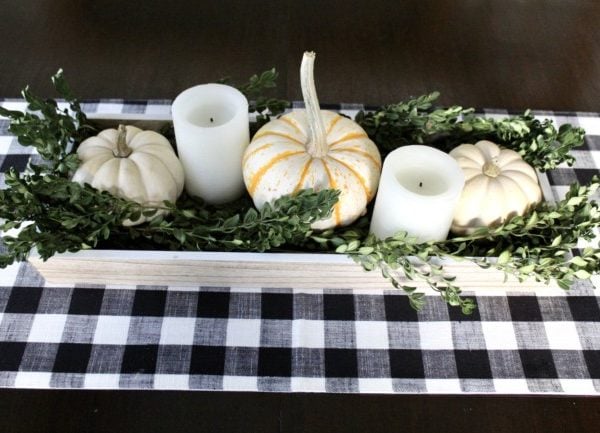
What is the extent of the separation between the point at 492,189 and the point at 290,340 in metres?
0.33

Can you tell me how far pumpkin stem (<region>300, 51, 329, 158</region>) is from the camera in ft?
2.07

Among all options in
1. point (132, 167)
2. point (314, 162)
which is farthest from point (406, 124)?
point (132, 167)

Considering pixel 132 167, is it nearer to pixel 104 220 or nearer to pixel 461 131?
pixel 104 220

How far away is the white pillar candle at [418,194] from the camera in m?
0.64

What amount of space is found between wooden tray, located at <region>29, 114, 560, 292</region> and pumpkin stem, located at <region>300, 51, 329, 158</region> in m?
0.14

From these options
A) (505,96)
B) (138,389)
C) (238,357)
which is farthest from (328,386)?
(505,96)

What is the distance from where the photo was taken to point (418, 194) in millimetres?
648

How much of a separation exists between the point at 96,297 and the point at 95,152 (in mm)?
200

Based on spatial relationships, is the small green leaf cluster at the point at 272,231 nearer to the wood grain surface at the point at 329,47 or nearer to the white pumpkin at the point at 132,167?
the white pumpkin at the point at 132,167

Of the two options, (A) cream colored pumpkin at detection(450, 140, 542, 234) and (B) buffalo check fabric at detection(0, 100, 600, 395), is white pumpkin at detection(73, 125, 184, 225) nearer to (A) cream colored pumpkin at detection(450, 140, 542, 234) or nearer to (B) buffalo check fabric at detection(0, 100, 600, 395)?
(B) buffalo check fabric at detection(0, 100, 600, 395)

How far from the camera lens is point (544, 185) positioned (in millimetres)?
751

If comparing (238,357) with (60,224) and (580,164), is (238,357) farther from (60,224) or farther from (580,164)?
(580,164)

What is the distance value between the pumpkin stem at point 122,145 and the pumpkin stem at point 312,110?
24cm

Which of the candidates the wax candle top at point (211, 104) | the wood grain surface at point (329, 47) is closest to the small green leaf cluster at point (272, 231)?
the wax candle top at point (211, 104)
